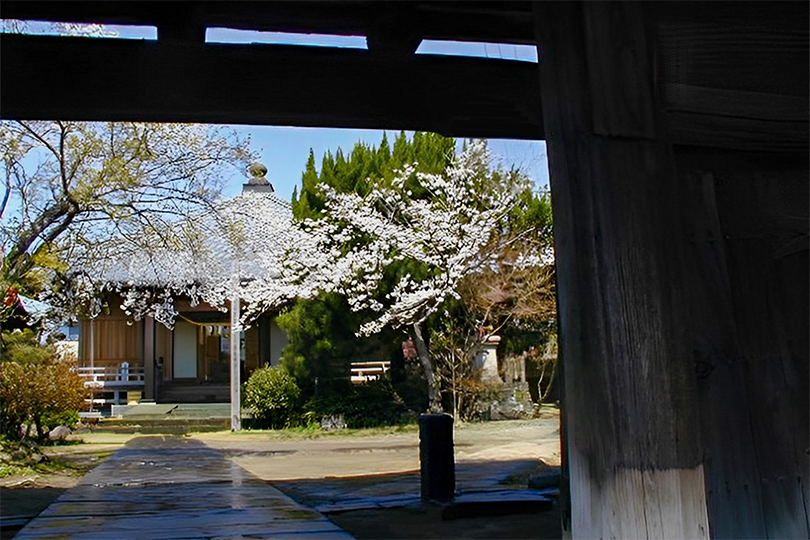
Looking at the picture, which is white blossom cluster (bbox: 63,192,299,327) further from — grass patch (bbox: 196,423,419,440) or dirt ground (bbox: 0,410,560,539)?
dirt ground (bbox: 0,410,560,539)

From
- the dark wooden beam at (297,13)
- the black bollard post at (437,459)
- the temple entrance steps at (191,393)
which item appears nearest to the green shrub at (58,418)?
the temple entrance steps at (191,393)

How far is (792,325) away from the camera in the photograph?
8.17ft

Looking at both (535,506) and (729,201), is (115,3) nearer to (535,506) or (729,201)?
(729,201)

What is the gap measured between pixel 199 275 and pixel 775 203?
59.5 ft

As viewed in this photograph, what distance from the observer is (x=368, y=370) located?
815 inches

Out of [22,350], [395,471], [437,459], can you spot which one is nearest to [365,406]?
[22,350]

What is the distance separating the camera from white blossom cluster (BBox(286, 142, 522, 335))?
17469 millimetres

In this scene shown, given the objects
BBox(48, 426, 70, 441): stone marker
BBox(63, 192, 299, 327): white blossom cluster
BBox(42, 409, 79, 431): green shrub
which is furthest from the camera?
BBox(48, 426, 70, 441): stone marker

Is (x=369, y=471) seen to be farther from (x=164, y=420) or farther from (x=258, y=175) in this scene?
(x=258, y=175)

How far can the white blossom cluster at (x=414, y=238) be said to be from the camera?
57.3 feet

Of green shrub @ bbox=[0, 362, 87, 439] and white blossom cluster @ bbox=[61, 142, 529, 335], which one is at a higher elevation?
white blossom cluster @ bbox=[61, 142, 529, 335]

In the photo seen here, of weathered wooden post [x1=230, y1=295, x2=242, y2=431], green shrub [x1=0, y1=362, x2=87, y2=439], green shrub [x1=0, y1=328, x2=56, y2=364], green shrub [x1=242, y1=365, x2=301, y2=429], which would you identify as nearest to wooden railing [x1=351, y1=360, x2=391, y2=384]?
green shrub [x1=242, y1=365, x2=301, y2=429]

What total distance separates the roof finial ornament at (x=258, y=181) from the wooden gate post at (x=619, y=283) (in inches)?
817

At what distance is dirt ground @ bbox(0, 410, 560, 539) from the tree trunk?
81cm
